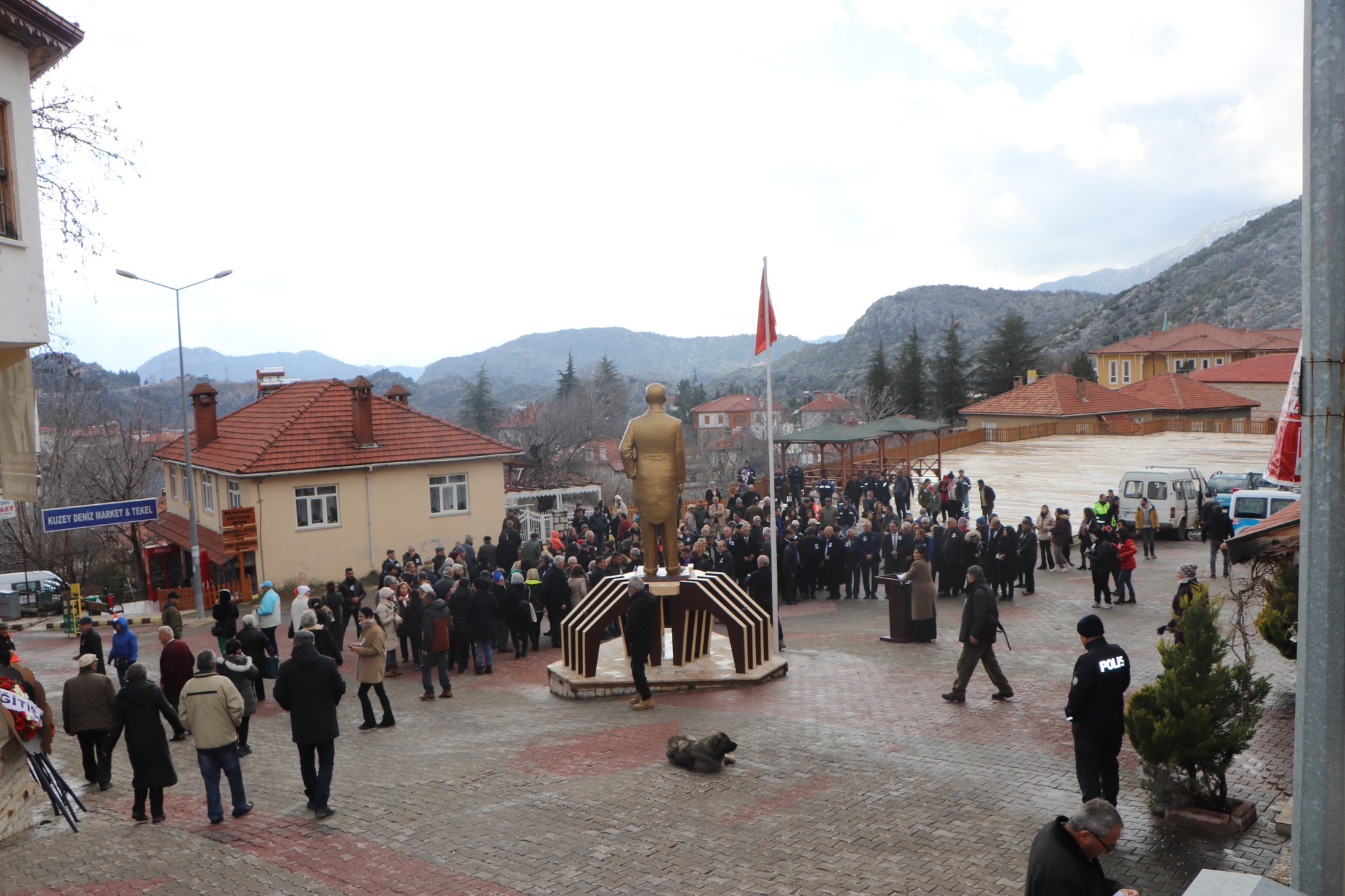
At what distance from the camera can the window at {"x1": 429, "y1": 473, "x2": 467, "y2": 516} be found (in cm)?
3102

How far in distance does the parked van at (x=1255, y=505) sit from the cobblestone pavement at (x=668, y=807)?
10.8 m

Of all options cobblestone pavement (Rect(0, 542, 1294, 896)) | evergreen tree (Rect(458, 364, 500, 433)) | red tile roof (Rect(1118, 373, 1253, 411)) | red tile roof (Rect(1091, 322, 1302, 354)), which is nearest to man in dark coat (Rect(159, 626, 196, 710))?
cobblestone pavement (Rect(0, 542, 1294, 896))

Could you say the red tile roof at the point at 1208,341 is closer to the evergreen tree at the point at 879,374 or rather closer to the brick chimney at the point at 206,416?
the evergreen tree at the point at 879,374

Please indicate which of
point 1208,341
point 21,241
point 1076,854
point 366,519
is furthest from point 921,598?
point 1208,341

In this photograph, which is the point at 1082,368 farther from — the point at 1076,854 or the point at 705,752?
the point at 1076,854

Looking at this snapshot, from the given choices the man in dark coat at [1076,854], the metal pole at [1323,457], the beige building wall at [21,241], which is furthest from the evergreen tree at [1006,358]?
the man in dark coat at [1076,854]

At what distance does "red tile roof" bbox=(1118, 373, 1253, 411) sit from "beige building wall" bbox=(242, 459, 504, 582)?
1682 inches

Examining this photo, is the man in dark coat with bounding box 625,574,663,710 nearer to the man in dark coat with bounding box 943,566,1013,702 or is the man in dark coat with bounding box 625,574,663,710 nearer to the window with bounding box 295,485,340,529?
the man in dark coat with bounding box 943,566,1013,702

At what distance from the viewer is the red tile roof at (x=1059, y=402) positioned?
179ft

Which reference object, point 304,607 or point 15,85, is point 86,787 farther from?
point 15,85

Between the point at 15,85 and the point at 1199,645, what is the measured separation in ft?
36.0

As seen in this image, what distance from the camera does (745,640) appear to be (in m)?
12.9

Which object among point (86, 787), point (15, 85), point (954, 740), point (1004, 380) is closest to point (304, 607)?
point (86, 787)

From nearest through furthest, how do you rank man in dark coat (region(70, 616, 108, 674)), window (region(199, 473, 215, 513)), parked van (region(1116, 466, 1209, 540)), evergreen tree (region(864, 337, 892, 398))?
1. man in dark coat (region(70, 616, 108, 674))
2. parked van (region(1116, 466, 1209, 540))
3. window (region(199, 473, 215, 513))
4. evergreen tree (region(864, 337, 892, 398))
